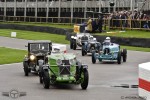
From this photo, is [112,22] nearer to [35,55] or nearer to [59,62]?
[35,55]

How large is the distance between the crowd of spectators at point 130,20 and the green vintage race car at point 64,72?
26.2m

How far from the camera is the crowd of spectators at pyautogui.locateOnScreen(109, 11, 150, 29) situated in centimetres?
4222

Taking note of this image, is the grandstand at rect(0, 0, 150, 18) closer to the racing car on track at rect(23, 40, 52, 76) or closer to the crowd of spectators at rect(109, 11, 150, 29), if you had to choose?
the crowd of spectators at rect(109, 11, 150, 29)

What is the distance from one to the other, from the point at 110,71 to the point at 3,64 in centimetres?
570

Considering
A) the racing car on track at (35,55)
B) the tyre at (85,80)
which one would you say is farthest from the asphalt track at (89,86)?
the racing car on track at (35,55)

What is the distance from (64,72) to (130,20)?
93.8 feet

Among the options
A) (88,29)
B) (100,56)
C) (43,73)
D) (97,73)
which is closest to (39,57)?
(97,73)

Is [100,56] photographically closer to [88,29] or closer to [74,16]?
[88,29]

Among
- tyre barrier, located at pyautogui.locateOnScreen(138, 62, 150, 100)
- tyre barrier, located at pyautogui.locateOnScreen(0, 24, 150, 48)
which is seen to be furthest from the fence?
tyre barrier, located at pyautogui.locateOnScreen(138, 62, 150, 100)

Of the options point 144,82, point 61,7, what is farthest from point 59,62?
point 61,7

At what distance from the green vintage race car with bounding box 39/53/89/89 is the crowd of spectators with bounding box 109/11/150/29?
1033 inches

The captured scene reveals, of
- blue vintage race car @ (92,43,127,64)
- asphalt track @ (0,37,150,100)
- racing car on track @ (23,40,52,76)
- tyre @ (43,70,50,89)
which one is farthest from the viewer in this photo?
blue vintage race car @ (92,43,127,64)

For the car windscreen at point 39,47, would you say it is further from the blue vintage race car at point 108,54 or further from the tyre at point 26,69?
the blue vintage race car at point 108,54

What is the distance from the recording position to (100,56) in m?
24.7
